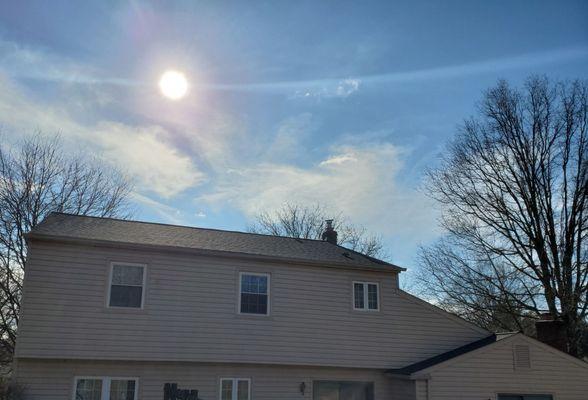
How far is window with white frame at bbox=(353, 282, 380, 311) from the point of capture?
1572cm

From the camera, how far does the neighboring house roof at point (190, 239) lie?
13445mm

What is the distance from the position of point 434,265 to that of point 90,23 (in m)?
16.6

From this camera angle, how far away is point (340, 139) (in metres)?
17.8

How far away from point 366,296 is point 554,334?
634 cm

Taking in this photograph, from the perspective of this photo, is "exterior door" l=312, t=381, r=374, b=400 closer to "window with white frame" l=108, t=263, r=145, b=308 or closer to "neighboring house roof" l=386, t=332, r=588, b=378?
"neighboring house roof" l=386, t=332, r=588, b=378

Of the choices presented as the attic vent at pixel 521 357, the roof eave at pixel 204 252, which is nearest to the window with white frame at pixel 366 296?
the roof eave at pixel 204 252

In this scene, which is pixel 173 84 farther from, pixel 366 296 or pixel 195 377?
pixel 366 296

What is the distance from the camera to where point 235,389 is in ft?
45.9

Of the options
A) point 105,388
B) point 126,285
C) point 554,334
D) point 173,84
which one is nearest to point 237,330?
point 126,285

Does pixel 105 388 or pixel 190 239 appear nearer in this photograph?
pixel 105 388

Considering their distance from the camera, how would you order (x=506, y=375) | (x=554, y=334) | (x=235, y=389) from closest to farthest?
(x=235, y=389) < (x=506, y=375) < (x=554, y=334)

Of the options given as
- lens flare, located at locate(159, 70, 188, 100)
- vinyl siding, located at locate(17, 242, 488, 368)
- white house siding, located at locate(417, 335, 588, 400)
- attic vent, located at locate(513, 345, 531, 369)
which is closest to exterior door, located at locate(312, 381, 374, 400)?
vinyl siding, located at locate(17, 242, 488, 368)

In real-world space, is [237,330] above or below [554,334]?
below

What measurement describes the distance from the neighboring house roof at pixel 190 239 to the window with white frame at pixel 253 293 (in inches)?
27.3
